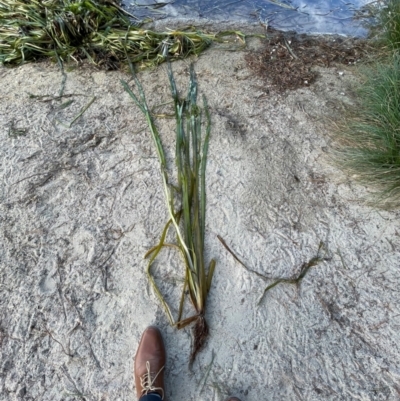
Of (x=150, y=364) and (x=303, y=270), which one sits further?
(x=303, y=270)

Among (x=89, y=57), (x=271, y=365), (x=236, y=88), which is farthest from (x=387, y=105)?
(x=89, y=57)

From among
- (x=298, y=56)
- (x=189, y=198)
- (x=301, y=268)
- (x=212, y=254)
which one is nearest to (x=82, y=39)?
(x=298, y=56)

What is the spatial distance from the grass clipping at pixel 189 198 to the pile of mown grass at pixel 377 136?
820 millimetres

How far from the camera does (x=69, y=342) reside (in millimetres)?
1989

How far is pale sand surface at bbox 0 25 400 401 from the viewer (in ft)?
6.31

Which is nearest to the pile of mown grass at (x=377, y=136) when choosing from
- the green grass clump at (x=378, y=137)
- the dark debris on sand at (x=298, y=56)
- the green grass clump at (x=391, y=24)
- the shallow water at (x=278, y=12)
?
the green grass clump at (x=378, y=137)

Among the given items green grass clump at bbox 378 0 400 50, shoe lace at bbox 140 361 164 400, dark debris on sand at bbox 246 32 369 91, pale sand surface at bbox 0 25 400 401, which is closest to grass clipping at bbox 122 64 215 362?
pale sand surface at bbox 0 25 400 401

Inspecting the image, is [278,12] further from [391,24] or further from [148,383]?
[148,383]

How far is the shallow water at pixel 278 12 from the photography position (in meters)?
3.61

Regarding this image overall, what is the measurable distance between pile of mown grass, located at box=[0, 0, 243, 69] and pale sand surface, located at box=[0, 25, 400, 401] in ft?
0.95

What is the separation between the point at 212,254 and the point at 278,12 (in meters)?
2.38

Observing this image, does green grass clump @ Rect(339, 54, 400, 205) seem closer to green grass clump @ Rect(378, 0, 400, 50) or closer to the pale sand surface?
the pale sand surface

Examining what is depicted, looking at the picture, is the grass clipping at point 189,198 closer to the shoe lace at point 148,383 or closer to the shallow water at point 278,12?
the shoe lace at point 148,383

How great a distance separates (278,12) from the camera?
12.2 ft
